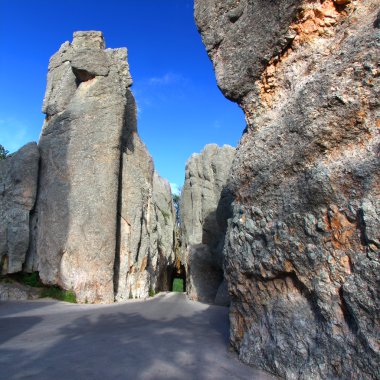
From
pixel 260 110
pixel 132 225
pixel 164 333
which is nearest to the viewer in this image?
pixel 260 110

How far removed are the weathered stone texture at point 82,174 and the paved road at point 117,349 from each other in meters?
4.30

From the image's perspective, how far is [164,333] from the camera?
17.4ft

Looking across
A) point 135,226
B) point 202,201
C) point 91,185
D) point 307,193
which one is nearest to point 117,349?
point 307,193

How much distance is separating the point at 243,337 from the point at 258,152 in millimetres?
2244

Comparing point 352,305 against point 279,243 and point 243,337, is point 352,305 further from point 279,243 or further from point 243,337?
point 243,337

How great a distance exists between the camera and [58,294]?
11.0 metres

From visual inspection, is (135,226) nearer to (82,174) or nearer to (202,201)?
(82,174)

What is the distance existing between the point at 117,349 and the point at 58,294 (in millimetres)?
7583

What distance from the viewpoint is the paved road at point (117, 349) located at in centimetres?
344

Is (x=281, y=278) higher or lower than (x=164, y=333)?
higher

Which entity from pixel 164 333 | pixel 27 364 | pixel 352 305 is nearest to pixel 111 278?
pixel 164 333

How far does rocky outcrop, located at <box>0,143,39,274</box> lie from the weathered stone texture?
0.37m

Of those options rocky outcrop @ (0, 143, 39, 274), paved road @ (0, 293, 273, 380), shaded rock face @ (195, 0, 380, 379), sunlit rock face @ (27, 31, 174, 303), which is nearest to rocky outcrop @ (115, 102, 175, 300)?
sunlit rock face @ (27, 31, 174, 303)

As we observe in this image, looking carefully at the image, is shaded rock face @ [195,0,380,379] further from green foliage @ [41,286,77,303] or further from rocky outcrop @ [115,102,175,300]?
rocky outcrop @ [115,102,175,300]
